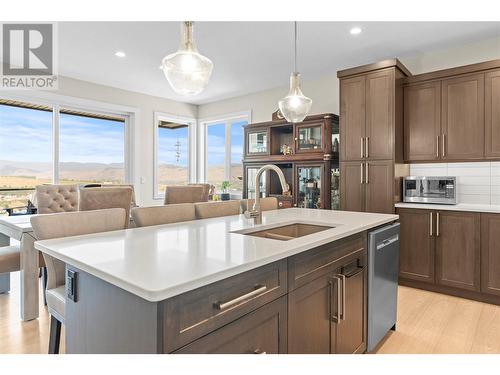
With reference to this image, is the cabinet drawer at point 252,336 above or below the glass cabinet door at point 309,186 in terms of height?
below

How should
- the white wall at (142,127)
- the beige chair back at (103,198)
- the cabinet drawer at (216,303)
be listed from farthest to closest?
the white wall at (142,127) < the beige chair back at (103,198) < the cabinet drawer at (216,303)

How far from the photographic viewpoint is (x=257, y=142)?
16.4ft

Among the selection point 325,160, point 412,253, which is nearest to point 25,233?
point 325,160

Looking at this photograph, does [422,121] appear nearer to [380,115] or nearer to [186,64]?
[380,115]

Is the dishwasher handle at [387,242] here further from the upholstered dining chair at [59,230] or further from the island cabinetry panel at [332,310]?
the upholstered dining chair at [59,230]

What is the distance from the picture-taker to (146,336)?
92 centimetres

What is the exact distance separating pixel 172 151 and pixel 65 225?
4.52 meters

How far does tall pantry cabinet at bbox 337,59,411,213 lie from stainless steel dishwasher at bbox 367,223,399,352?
4.03ft

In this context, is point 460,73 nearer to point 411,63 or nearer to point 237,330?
point 411,63

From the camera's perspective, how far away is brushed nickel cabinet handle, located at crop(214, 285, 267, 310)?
3.42ft

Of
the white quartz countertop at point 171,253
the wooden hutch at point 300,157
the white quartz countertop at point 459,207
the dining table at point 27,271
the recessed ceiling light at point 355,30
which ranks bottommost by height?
the dining table at point 27,271

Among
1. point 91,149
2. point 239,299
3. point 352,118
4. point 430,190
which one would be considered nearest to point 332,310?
point 239,299

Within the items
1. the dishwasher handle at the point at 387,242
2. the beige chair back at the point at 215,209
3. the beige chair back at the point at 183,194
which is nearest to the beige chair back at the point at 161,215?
the beige chair back at the point at 215,209

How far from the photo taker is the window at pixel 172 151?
573cm
